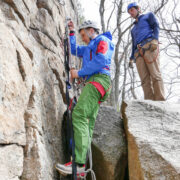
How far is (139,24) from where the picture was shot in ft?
16.9

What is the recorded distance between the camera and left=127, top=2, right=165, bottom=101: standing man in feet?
16.2

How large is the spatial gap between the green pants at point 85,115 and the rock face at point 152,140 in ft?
2.55

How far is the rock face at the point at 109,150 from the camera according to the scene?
3583 millimetres

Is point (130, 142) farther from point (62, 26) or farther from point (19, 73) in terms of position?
point (62, 26)

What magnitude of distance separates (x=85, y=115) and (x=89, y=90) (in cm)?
41

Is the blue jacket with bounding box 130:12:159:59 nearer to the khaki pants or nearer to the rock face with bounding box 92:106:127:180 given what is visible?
the khaki pants

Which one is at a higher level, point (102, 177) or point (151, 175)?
point (151, 175)

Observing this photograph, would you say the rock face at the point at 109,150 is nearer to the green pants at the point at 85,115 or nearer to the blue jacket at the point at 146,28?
the green pants at the point at 85,115

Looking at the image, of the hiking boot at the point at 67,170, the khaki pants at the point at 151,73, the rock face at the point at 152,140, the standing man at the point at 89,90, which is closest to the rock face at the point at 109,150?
the rock face at the point at 152,140

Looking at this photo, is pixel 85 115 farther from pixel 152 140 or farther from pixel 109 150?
pixel 152 140

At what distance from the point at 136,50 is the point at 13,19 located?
327cm

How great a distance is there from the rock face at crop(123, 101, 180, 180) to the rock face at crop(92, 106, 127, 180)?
0.91ft

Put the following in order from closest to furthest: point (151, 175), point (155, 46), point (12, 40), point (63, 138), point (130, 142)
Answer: point (12, 40)
point (151, 175)
point (130, 142)
point (63, 138)
point (155, 46)

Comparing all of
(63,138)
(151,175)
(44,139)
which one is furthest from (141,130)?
(44,139)
